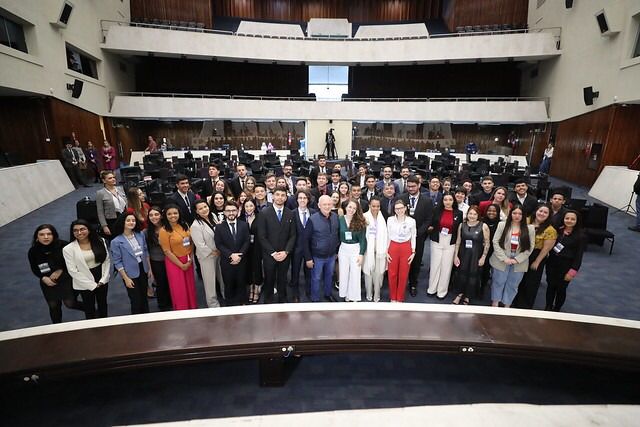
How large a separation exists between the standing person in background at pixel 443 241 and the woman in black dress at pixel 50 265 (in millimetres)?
4413

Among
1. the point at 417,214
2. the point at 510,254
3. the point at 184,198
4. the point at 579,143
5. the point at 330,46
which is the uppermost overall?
the point at 330,46

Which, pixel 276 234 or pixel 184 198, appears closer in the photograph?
pixel 276 234

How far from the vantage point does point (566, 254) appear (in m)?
3.71

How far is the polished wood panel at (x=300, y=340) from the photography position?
2549 millimetres

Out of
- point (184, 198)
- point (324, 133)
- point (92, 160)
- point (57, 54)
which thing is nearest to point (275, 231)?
point (184, 198)

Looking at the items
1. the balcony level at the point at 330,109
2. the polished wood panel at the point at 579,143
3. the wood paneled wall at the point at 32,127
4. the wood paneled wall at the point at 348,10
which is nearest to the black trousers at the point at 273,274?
the wood paneled wall at the point at 32,127

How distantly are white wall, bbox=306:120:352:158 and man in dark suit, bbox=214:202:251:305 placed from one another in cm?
1524

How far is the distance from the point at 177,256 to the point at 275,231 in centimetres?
117

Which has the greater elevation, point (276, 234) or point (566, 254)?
point (276, 234)

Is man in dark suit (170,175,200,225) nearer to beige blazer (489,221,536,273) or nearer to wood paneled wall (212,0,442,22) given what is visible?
beige blazer (489,221,536,273)

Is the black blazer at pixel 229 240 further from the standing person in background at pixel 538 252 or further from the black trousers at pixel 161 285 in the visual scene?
the standing person in background at pixel 538 252

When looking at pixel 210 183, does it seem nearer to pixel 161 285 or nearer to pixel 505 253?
pixel 161 285

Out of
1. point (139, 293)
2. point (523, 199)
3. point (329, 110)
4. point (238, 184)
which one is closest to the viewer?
point (139, 293)

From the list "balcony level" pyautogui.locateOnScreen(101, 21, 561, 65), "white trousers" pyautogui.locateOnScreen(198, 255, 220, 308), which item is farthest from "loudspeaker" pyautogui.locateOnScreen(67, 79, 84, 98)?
"white trousers" pyautogui.locateOnScreen(198, 255, 220, 308)
